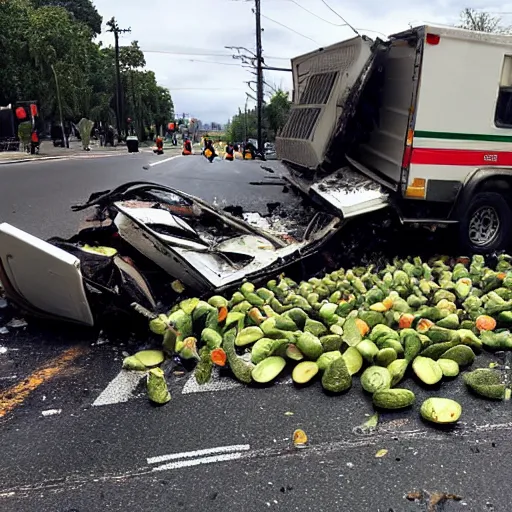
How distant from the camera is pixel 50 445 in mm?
2777

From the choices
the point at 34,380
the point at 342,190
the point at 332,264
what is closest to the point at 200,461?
the point at 34,380

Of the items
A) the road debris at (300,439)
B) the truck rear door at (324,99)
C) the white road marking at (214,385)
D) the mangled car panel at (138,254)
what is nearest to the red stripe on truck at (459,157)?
the truck rear door at (324,99)

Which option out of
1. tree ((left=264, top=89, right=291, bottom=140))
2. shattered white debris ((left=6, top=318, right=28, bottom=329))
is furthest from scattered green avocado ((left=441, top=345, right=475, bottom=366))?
tree ((left=264, top=89, right=291, bottom=140))

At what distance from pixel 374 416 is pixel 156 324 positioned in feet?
5.62

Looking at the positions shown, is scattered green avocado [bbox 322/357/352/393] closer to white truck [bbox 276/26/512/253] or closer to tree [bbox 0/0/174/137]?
white truck [bbox 276/26/512/253]

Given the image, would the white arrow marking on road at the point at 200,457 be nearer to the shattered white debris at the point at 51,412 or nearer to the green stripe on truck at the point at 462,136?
the shattered white debris at the point at 51,412

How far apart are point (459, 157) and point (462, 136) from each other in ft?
0.76

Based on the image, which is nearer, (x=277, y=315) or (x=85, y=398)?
(x=85, y=398)

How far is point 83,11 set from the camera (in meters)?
66.4

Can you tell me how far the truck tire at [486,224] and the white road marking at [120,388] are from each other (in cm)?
431

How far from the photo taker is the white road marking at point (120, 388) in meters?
3.23

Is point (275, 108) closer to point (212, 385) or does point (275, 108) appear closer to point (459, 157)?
point (459, 157)

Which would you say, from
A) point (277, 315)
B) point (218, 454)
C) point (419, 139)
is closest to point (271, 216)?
point (419, 139)

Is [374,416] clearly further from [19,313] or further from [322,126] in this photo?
[322,126]
